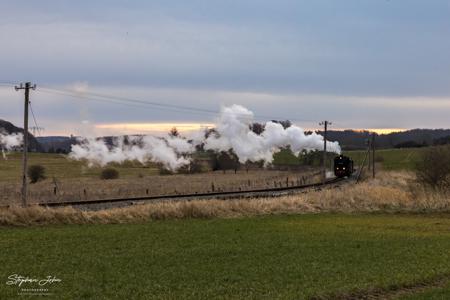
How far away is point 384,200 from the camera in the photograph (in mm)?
51969

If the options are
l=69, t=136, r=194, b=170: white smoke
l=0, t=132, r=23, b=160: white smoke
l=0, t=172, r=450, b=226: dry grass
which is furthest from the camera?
l=0, t=132, r=23, b=160: white smoke

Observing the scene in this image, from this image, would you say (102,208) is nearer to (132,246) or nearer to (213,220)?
(213,220)

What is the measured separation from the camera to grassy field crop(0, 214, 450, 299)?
49.0 feet

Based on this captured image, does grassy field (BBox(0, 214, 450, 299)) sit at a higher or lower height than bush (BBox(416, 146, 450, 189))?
lower

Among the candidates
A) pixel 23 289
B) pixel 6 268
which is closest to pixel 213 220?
pixel 6 268

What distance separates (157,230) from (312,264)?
13000 mm

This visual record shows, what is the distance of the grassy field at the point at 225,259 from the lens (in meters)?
14.9

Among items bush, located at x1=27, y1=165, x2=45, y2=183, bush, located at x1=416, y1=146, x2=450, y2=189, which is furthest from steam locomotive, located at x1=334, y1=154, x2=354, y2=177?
bush, located at x1=27, y1=165, x2=45, y2=183
